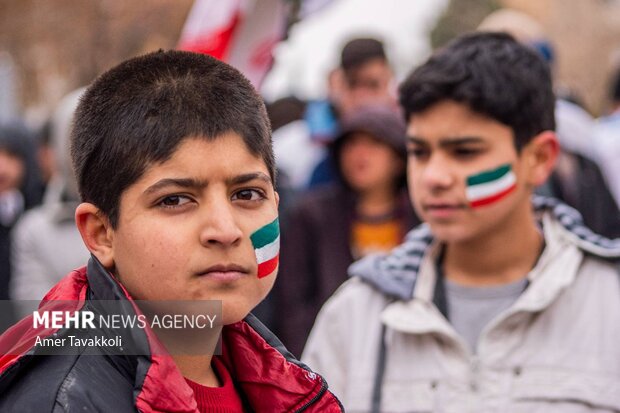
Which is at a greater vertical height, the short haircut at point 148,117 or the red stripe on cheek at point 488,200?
the short haircut at point 148,117

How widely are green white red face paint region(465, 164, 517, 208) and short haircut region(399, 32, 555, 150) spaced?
0.54 feet

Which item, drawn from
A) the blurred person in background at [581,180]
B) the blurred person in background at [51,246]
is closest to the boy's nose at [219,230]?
the blurred person in background at [581,180]

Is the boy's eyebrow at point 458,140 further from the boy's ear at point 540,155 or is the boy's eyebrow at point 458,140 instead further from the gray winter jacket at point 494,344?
the gray winter jacket at point 494,344

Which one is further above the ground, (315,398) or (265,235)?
(265,235)

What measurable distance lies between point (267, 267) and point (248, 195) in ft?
0.58

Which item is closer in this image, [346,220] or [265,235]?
[265,235]

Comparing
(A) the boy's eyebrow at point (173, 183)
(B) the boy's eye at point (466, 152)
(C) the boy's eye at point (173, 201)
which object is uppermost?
(A) the boy's eyebrow at point (173, 183)

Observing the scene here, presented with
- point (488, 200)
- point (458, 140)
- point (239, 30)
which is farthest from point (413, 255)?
point (239, 30)

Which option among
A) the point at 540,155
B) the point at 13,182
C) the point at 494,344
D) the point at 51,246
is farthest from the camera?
the point at 13,182

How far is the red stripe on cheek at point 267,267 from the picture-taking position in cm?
244

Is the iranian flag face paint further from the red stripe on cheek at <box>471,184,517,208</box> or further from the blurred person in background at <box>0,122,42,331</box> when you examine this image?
the blurred person in background at <box>0,122,42,331</box>

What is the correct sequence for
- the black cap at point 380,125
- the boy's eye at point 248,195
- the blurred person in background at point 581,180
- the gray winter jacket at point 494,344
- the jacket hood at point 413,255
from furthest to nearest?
the black cap at point 380,125 < the blurred person in background at point 581,180 < the jacket hood at point 413,255 < the gray winter jacket at point 494,344 < the boy's eye at point 248,195

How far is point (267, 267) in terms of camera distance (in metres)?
2.47

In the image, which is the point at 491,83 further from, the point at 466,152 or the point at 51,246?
the point at 51,246
